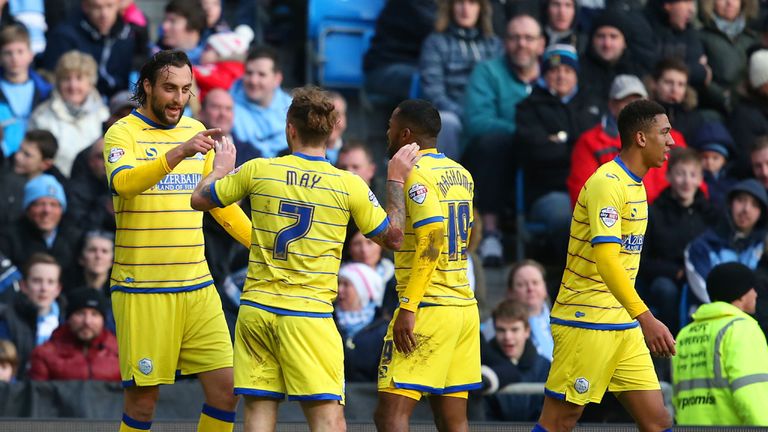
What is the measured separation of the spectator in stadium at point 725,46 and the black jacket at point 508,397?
4.16m

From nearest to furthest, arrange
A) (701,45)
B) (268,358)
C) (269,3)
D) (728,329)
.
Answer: (268,358)
(728,329)
(701,45)
(269,3)

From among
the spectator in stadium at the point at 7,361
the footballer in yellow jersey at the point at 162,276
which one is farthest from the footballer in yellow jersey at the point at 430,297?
the spectator in stadium at the point at 7,361

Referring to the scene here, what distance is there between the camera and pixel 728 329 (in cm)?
904

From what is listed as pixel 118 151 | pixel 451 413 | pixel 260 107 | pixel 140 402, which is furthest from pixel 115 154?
pixel 260 107

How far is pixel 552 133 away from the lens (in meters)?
13.0

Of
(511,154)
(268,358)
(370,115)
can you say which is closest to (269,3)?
(370,115)

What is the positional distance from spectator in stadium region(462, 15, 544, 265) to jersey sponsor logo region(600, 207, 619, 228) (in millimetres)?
5085

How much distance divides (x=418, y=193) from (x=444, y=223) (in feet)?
0.78

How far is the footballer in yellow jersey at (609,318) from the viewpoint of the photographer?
8117 mm

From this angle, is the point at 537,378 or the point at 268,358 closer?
the point at 268,358

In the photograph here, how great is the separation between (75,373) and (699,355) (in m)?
4.60

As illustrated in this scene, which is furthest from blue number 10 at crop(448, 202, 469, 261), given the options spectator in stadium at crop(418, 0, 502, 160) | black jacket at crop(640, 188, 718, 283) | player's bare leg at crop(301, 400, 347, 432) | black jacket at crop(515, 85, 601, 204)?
spectator in stadium at crop(418, 0, 502, 160)

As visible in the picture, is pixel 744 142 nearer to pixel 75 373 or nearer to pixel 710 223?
pixel 710 223

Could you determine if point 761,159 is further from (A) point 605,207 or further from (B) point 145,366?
(B) point 145,366
